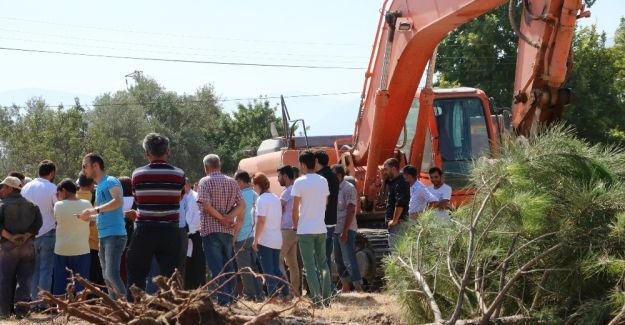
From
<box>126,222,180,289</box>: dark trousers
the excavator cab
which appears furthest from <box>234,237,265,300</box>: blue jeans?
→ the excavator cab

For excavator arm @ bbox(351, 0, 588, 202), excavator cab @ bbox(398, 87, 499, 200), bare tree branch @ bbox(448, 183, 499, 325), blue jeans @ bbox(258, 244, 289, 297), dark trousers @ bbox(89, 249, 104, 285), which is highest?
excavator arm @ bbox(351, 0, 588, 202)

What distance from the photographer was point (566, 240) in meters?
8.27

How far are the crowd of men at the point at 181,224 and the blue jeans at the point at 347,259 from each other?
0.01 metres

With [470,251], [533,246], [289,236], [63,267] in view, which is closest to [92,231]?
[63,267]

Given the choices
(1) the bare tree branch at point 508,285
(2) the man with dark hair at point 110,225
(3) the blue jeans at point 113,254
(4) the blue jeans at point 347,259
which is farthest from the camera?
(4) the blue jeans at point 347,259

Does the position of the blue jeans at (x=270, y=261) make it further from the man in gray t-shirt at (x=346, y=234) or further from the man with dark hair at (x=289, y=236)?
the man in gray t-shirt at (x=346, y=234)

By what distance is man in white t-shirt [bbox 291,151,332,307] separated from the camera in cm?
1174

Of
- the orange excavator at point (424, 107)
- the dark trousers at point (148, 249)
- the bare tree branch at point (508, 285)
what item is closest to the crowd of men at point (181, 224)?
the dark trousers at point (148, 249)

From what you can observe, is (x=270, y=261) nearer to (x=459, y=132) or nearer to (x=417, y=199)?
(x=417, y=199)

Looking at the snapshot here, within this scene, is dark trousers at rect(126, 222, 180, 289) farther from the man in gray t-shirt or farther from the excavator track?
the excavator track

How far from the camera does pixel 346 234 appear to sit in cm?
1395

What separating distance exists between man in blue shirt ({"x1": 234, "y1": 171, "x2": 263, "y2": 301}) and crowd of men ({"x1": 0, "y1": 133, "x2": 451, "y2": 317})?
0.05ft

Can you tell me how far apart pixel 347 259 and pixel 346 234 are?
37cm

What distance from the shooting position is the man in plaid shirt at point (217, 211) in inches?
468
